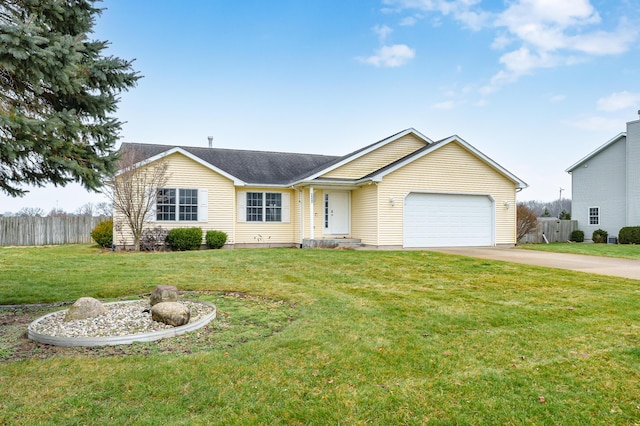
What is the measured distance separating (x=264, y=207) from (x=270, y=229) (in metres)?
1.06

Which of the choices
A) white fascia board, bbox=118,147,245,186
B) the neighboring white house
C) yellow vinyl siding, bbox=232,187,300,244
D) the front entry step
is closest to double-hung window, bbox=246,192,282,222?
yellow vinyl siding, bbox=232,187,300,244

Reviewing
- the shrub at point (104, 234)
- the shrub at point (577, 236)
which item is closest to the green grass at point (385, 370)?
the shrub at point (104, 234)

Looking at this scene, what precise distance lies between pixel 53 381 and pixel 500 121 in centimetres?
1958

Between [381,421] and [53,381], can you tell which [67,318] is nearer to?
[53,381]

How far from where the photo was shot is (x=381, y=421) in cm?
290

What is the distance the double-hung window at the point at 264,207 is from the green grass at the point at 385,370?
10.9 m

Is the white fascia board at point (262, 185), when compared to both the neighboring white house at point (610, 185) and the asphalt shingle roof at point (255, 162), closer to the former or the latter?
the asphalt shingle roof at point (255, 162)

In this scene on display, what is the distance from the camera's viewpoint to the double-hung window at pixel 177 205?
1670 cm

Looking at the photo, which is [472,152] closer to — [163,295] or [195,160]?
[195,160]

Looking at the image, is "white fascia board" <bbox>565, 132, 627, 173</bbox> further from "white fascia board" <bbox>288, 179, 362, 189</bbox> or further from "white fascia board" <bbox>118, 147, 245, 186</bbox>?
"white fascia board" <bbox>118, 147, 245, 186</bbox>

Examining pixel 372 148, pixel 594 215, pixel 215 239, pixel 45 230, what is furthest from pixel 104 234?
pixel 594 215

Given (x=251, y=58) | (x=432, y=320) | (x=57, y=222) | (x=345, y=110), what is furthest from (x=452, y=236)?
(x=57, y=222)

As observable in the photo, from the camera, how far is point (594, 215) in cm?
2552

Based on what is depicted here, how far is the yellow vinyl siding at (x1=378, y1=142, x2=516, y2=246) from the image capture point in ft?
53.8
